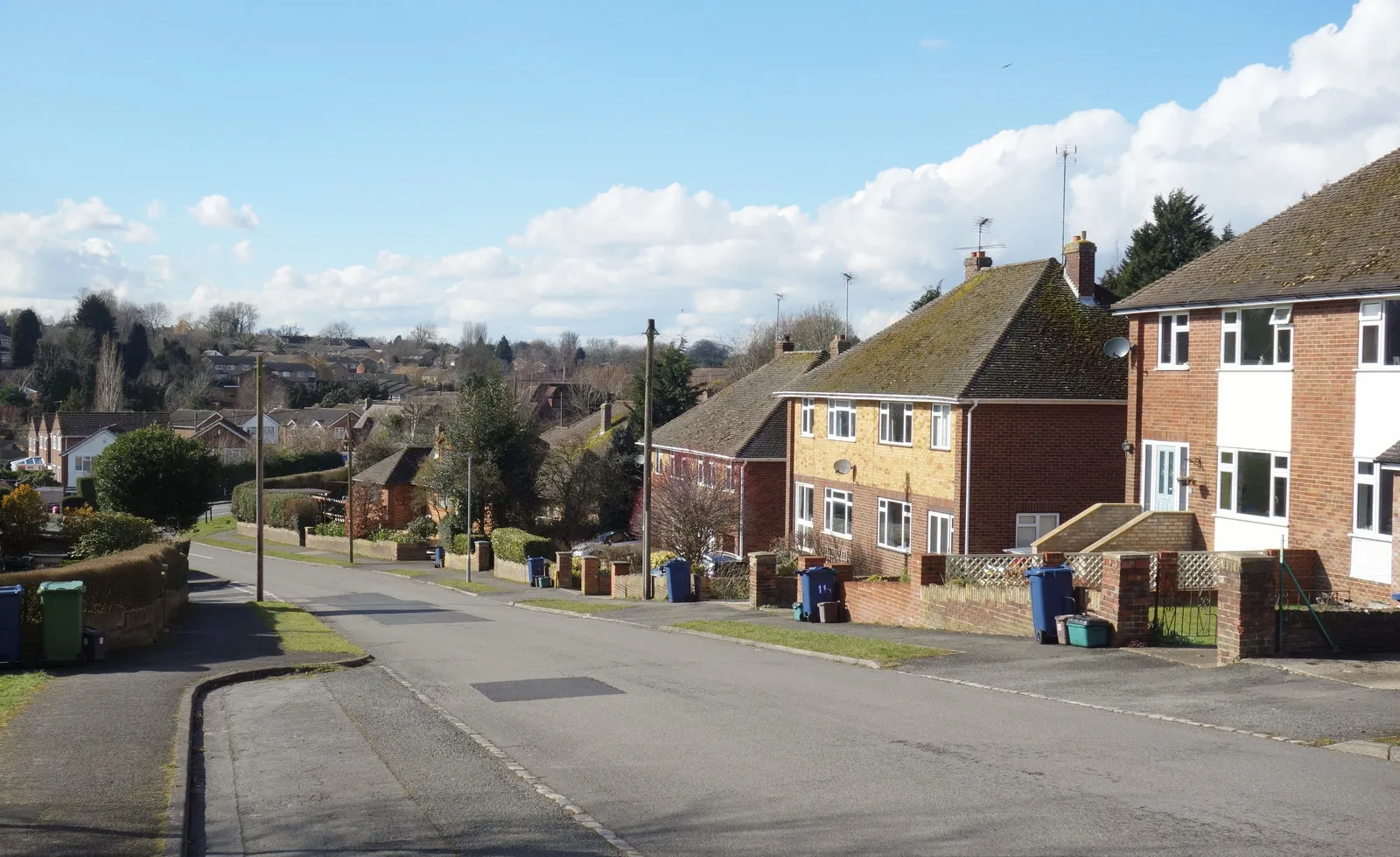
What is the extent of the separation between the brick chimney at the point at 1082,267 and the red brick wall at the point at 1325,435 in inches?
460

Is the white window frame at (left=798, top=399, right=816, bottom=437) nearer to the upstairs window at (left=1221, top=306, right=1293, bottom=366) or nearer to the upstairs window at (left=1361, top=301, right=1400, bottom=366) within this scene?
the upstairs window at (left=1221, top=306, right=1293, bottom=366)

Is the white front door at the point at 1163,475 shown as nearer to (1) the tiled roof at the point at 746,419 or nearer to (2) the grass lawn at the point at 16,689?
(1) the tiled roof at the point at 746,419

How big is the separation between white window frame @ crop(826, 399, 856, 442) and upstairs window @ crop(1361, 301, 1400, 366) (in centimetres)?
1717

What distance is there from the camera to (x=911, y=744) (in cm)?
1186

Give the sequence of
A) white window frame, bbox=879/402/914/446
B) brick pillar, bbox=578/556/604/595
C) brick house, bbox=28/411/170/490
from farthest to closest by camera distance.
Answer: brick house, bbox=28/411/170/490 → brick pillar, bbox=578/556/604/595 → white window frame, bbox=879/402/914/446

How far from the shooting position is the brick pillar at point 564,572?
4266 centimetres

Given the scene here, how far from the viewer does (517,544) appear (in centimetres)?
4691

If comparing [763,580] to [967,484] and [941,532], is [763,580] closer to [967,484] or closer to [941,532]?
[941,532]

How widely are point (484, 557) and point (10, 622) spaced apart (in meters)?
33.9

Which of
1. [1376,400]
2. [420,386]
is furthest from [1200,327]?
[420,386]

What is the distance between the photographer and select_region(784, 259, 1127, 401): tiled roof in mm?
31719

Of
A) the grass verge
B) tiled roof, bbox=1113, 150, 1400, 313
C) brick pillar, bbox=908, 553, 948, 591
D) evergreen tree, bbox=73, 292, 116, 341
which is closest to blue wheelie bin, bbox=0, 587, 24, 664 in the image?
brick pillar, bbox=908, 553, 948, 591

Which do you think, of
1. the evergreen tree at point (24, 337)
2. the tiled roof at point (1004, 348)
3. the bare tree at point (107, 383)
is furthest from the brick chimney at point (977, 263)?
the evergreen tree at point (24, 337)

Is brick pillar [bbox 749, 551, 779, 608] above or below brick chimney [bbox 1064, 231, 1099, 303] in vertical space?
below
